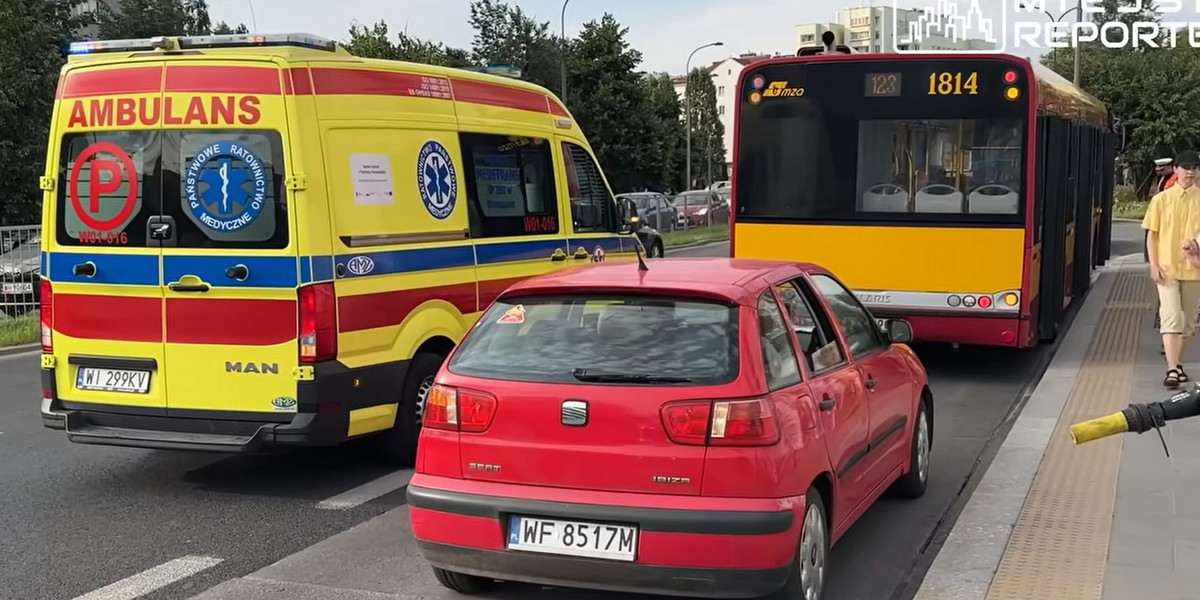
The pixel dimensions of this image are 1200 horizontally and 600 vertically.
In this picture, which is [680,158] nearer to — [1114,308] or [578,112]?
[578,112]

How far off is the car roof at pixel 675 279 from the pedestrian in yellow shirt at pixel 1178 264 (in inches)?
209

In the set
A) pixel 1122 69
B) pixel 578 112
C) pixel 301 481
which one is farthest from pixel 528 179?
pixel 1122 69

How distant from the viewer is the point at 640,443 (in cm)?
445

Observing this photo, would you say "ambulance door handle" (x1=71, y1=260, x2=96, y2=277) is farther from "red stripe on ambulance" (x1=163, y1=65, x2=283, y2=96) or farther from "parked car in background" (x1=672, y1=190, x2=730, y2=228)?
"parked car in background" (x1=672, y1=190, x2=730, y2=228)

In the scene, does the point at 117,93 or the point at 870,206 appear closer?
the point at 117,93

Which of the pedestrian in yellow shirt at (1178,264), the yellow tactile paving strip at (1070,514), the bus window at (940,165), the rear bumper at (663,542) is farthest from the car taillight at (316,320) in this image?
the pedestrian in yellow shirt at (1178,264)

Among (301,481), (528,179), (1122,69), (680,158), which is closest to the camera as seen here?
(301,481)

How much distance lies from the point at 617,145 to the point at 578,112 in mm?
2475

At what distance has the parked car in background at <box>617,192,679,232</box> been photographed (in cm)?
3884

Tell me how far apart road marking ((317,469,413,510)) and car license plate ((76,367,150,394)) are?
4.05 feet

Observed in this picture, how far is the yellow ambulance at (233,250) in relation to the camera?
21.7ft

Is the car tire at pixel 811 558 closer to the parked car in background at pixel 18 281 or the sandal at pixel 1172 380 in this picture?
the sandal at pixel 1172 380

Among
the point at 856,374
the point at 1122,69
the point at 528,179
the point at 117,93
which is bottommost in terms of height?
the point at 856,374

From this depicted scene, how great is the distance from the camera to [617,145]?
5300 centimetres
